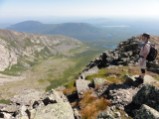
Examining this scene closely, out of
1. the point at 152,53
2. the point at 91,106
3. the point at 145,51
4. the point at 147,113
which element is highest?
the point at 145,51

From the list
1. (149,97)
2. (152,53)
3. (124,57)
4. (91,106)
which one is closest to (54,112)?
(91,106)

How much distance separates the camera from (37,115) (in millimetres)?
24953

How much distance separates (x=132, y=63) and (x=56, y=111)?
44.4m

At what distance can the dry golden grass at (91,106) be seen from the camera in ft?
95.3

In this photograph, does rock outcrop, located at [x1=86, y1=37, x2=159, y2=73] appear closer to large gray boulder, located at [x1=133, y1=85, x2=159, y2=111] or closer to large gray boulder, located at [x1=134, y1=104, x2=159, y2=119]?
large gray boulder, located at [x1=133, y1=85, x2=159, y2=111]

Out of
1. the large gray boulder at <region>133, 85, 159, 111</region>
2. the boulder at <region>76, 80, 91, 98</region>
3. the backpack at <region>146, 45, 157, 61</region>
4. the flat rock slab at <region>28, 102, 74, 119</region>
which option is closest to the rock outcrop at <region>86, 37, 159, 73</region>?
the boulder at <region>76, 80, 91, 98</region>

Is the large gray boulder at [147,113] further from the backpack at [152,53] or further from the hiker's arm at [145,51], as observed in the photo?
the backpack at [152,53]

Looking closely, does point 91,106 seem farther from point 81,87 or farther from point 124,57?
point 124,57

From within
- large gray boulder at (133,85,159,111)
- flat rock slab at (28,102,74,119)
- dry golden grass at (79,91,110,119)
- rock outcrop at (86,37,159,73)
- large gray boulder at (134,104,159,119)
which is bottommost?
rock outcrop at (86,37,159,73)

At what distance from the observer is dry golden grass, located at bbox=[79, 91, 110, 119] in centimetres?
2905

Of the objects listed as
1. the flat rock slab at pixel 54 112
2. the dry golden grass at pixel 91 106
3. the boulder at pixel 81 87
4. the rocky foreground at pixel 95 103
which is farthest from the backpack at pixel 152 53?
the flat rock slab at pixel 54 112

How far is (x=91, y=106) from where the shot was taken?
31.1 meters

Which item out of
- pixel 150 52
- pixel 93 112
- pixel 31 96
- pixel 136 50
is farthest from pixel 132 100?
pixel 136 50

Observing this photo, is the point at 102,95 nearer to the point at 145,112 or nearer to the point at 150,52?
the point at 150,52
